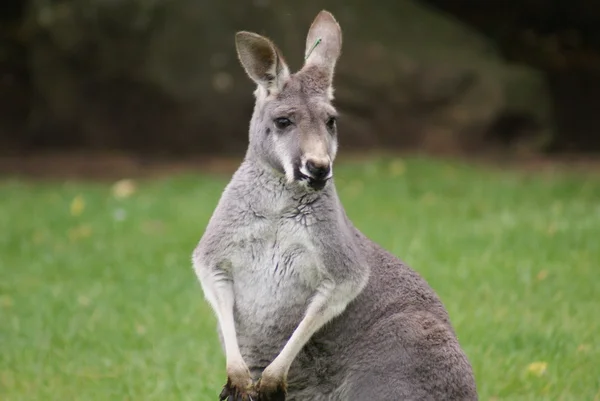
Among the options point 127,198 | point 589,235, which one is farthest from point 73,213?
point 589,235

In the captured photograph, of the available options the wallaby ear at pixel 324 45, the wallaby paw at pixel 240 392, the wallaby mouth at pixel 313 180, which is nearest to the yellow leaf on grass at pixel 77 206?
the wallaby ear at pixel 324 45

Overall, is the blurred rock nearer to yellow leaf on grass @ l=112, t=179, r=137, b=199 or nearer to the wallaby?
yellow leaf on grass @ l=112, t=179, r=137, b=199

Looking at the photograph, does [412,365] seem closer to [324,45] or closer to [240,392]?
[240,392]

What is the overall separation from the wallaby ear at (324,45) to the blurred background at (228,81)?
21.5ft

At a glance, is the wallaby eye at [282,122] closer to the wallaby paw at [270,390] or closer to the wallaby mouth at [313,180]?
the wallaby mouth at [313,180]

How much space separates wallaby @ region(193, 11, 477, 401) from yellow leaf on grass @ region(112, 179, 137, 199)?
5765 mm

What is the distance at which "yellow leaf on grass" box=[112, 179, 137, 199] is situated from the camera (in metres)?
9.49

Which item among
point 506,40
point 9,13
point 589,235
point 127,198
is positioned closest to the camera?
point 589,235

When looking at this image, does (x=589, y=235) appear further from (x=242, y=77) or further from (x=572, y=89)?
(x=572, y=89)

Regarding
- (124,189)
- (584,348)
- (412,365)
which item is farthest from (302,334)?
(124,189)

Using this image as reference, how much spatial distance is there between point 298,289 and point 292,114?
0.65m

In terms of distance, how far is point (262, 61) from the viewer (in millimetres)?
3768

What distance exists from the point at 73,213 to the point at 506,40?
26.5ft

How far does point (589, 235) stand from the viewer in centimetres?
719
